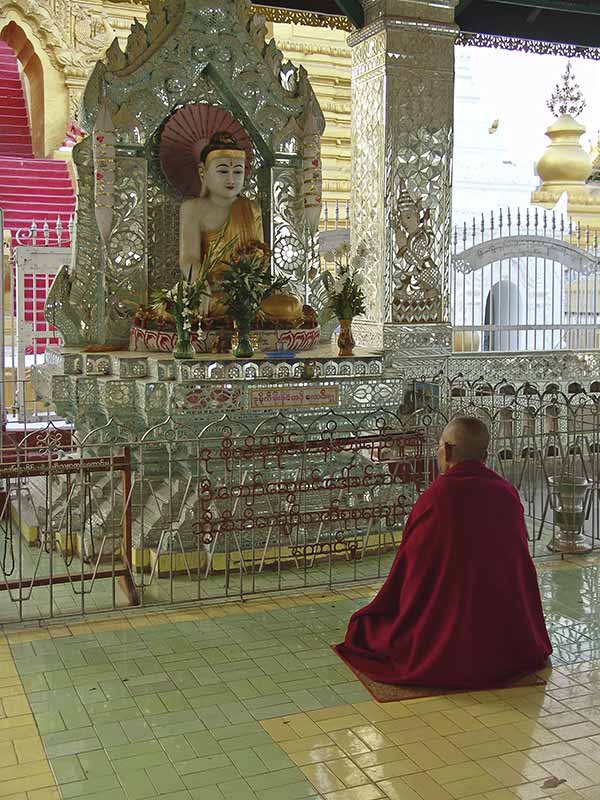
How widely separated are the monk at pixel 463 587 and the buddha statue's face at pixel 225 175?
3.51m

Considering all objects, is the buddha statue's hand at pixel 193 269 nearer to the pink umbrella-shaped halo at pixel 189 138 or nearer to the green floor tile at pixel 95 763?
the pink umbrella-shaped halo at pixel 189 138

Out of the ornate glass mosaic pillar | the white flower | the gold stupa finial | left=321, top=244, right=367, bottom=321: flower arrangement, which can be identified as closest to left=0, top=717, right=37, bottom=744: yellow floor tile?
left=321, top=244, right=367, bottom=321: flower arrangement

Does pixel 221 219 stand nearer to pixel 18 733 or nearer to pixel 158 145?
pixel 158 145

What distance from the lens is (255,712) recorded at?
4.20m

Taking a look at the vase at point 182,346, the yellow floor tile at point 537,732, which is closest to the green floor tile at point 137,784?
the yellow floor tile at point 537,732

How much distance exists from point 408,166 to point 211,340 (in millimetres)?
2153

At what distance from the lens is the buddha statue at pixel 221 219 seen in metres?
7.25

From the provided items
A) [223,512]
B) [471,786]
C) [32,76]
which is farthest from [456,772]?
[32,76]

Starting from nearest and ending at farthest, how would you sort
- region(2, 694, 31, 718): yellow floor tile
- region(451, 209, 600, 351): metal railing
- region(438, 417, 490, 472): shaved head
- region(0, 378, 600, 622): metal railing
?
region(2, 694, 31, 718): yellow floor tile
region(438, 417, 490, 472): shaved head
region(0, 378, 600, 622): metal railing
region(451, 209, 600, 351): metal railing

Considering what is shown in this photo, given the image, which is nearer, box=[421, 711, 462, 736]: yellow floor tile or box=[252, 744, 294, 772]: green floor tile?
box=[252, 744, 294, 772]: green floor tile

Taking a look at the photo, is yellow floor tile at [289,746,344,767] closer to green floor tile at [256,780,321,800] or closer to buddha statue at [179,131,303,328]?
green floor tile at [256,780,321,800]

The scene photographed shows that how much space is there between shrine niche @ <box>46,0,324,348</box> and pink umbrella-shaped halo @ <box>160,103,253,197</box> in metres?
0.02

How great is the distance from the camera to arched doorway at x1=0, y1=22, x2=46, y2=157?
14.8m

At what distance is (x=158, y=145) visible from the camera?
761 centimetres
